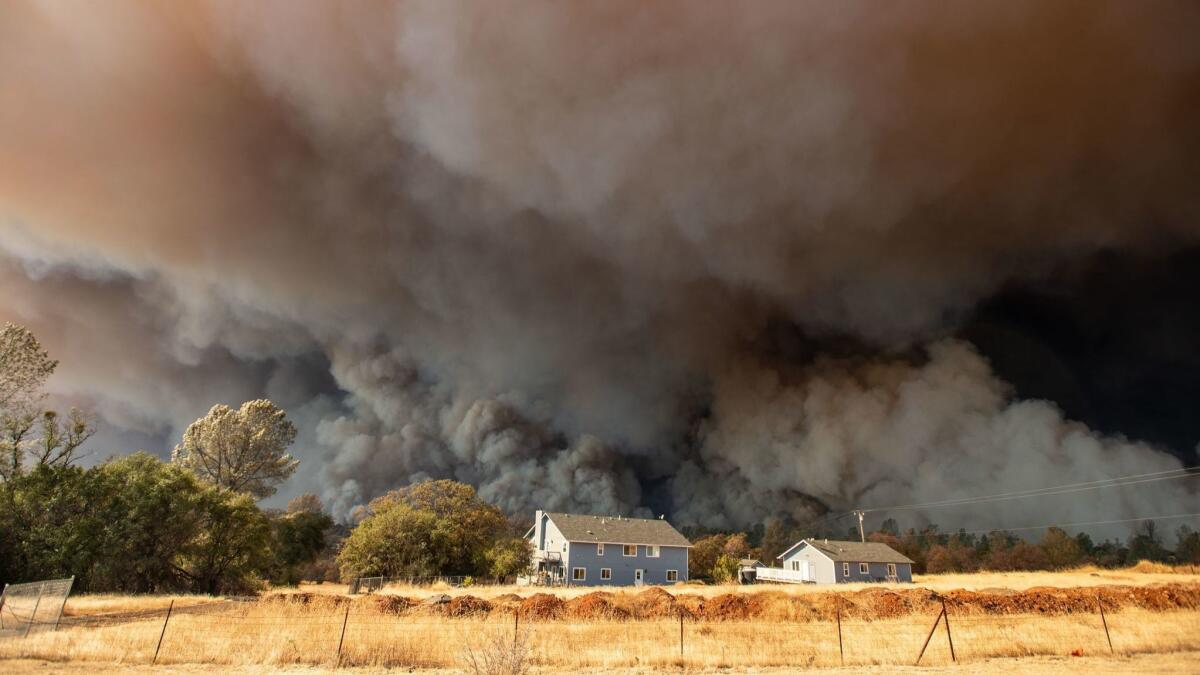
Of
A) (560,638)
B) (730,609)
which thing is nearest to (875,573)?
(730,609)

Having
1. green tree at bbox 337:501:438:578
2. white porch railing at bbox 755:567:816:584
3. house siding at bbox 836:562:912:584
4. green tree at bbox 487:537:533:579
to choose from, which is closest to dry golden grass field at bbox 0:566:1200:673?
green tree at bbox 337:501:438:578

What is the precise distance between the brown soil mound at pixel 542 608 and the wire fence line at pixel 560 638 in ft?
2.60

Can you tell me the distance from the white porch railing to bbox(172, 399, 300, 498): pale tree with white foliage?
171 feet

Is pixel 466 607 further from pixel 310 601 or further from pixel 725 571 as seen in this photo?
pixel 725 571

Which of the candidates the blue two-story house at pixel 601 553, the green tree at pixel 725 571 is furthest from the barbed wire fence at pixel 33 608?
the green tree at pixel 725 571

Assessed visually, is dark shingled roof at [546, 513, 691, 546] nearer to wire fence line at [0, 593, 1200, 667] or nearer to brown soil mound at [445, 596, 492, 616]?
brown soil mound at [445, 596, 492, 616]

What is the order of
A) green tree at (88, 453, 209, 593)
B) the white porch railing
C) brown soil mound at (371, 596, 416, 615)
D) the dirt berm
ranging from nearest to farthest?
the dirt berm → brown soil mound at (371, 596, 416, 615) → green tree at (88, 453, 209, 593) → the white porch railing

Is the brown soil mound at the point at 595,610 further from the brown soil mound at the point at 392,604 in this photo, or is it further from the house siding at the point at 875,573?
the house siding at the point at 875,573

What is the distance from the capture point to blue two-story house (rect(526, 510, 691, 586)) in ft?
180

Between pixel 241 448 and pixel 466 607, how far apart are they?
39621 mm

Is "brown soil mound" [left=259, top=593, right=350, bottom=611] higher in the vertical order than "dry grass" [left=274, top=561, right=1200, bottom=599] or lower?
lower

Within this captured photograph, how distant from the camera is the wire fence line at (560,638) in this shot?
15234 millimetres

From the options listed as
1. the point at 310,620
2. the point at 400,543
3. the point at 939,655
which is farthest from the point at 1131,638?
the point at 400,543

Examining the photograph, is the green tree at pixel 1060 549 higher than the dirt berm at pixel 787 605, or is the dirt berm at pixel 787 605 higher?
the green tree at pixel 1060 549
